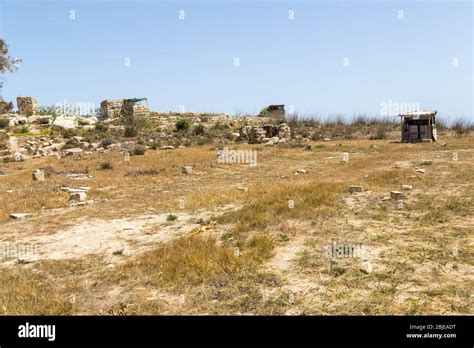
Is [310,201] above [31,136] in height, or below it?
below

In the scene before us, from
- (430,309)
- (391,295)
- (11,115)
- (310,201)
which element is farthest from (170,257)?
(11,115)

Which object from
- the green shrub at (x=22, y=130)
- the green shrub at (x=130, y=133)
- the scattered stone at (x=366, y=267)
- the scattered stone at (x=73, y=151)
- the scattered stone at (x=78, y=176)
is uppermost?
the green shrub at (x=22, y=130)

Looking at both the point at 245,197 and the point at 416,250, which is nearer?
the point at 416,250

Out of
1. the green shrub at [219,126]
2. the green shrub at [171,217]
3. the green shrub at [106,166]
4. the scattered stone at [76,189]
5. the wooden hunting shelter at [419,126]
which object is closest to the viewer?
the green shrub at [171,217]

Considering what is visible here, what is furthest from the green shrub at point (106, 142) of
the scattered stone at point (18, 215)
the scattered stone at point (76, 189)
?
the scattered stone at point (18, 215)

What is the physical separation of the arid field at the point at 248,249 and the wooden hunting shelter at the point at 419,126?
1148 centimetres

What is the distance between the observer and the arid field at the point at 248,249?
3.74 meters

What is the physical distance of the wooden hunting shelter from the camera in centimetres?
2109

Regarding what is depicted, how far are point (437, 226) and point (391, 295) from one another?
2639 mm

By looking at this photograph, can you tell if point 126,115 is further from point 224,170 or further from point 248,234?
point 248,234

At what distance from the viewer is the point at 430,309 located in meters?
3.34

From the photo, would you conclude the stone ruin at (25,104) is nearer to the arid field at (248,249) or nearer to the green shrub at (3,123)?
the green shrub at (3,123)

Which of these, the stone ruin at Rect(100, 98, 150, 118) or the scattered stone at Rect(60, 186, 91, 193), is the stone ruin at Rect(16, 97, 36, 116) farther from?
the scattered stone at Rect(60, 186, 91, 193)

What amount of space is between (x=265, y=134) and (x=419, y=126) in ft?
32.9
